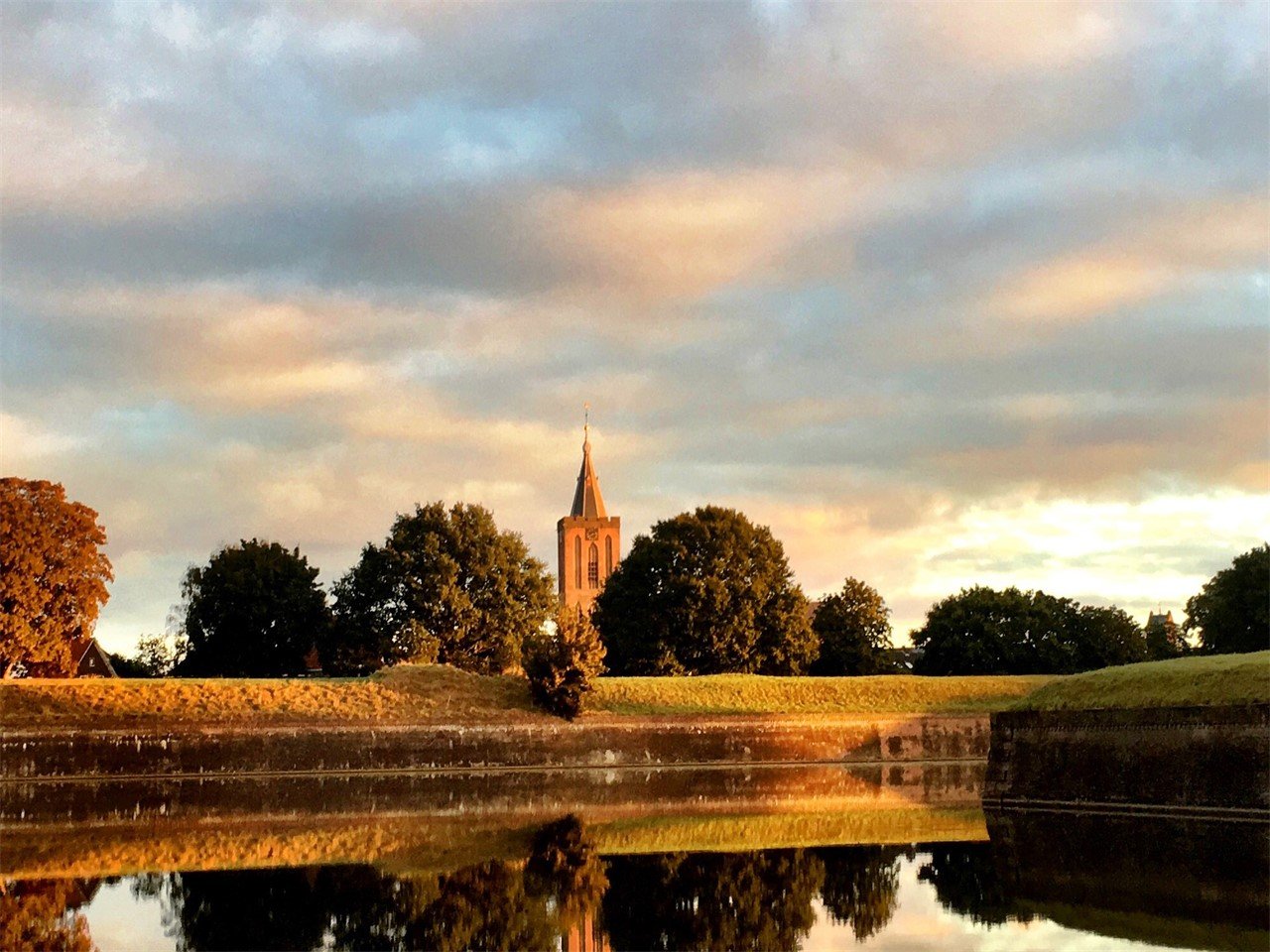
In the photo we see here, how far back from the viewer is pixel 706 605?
67.8 m

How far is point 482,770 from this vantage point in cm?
4819

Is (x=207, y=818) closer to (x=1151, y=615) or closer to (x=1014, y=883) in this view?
(x=1014, y=883)

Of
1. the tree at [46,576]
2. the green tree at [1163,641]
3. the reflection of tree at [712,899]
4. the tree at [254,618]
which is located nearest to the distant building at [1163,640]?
the green tree at [1163,641]

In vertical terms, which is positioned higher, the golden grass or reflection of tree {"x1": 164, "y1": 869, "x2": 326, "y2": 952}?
Result: the golden grass

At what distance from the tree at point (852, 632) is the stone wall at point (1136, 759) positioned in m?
39.7

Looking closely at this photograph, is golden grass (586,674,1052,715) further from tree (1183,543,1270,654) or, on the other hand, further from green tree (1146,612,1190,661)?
green tree (1146,612,1190,661)

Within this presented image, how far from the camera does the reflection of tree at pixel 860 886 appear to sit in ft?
54.9

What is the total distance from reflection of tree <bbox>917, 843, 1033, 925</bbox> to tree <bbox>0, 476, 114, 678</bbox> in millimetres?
45275

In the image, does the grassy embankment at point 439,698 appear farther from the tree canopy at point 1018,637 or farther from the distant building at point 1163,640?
the distant building at point 1163,640

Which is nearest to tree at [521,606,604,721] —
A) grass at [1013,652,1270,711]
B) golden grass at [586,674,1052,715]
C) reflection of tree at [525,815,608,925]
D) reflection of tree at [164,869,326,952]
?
golden grass at [586,674,1052,715]

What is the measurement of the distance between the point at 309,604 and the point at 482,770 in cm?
2905

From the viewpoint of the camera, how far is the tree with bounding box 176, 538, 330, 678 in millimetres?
73812

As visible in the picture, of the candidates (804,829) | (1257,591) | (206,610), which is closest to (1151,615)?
(1257,591)

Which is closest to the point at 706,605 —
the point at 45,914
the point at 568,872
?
the point at 568,872
